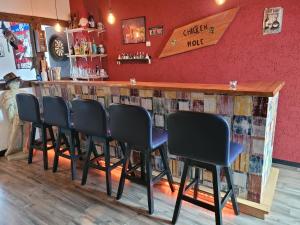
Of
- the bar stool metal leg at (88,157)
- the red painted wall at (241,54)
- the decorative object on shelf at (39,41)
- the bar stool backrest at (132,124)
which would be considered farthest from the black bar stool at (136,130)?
the decorative object on shelf at (39,41)

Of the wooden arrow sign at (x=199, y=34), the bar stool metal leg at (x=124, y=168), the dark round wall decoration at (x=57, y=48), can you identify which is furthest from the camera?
the dark round wall decoration at (x=57, y=48)

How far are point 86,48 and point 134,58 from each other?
3.16ft

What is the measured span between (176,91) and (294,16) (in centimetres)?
161

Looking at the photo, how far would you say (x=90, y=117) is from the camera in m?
2.27

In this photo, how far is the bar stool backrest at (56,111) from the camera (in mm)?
2571

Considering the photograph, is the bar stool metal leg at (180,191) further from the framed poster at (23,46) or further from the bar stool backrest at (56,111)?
the framed poster at (23,46)

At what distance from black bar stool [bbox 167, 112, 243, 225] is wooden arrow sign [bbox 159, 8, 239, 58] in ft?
6.02

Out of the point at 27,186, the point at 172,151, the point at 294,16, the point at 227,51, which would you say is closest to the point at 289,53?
the point at 294,16

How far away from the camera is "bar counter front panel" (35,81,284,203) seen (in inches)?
72.9

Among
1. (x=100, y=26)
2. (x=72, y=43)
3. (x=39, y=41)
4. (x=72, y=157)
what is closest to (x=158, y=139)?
(x=72, y=157)

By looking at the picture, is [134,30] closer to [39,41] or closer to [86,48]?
[86,48]

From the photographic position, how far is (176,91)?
2201 millimetres

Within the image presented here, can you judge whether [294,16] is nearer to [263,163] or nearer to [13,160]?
[263,163]

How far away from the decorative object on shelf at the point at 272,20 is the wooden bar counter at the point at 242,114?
36.4 inches
